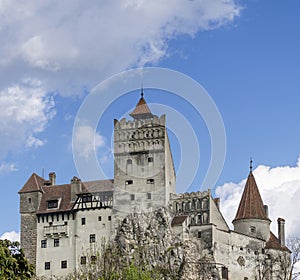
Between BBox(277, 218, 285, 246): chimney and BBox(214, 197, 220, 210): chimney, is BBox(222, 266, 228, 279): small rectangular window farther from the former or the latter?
BBox(214, 197, 220, 210): chimney

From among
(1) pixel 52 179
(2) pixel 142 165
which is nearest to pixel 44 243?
(1) pixel 52 179

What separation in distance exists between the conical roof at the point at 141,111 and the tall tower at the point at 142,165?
97 cm

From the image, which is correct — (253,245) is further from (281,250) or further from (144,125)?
(144,125)

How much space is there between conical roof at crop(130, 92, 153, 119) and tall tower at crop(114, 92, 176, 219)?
967 mm

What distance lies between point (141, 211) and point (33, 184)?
14.1 metres

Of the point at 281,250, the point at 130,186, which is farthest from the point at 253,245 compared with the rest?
the point at 130,186

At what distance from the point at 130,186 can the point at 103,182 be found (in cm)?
461

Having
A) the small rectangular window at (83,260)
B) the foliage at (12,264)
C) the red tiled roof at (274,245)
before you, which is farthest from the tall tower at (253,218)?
the foliage at (12,264)

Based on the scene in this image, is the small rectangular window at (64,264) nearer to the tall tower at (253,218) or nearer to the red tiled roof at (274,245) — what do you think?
the tall tower at (253,218)

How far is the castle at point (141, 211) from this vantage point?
88.7m

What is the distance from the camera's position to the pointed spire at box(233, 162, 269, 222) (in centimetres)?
9156

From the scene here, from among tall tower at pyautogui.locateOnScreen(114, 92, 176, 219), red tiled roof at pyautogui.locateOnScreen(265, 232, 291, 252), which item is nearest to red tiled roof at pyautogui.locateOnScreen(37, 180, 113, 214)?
tall tower at pyautogui.locateOnScreen(114, 92, 176, 219)

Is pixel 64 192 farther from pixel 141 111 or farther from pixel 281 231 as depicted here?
pixel 281 231

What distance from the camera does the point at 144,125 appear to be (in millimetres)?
94250
